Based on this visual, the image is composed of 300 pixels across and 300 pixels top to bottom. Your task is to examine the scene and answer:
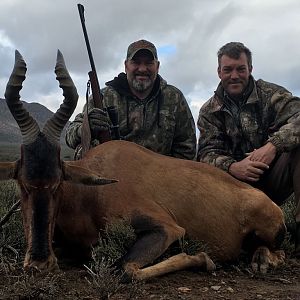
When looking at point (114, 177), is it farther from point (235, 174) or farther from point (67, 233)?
point (235, 174)

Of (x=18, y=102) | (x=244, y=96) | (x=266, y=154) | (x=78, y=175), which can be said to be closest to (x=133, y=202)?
(x=78, y=175)

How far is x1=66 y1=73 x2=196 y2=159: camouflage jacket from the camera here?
8688 mm

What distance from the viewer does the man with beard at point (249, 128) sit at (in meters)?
6.94

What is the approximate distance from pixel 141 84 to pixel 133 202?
362 centimetres

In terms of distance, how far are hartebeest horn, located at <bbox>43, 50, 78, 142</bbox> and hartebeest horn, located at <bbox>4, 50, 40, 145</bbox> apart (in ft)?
0.59

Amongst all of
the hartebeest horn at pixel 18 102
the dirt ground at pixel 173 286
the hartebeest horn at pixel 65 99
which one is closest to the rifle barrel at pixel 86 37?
the hartebeest horn at pixel 65 99

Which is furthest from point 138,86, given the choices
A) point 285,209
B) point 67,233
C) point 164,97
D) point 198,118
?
point 67,233

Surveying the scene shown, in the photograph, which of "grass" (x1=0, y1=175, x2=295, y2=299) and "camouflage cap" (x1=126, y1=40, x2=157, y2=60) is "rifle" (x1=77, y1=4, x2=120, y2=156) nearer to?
"camouflage cap" (x1=126, y1=40, x2=157, y2=60)

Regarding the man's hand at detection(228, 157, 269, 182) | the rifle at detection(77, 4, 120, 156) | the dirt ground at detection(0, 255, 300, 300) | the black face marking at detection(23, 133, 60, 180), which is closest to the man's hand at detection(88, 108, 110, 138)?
the rifle at detection(77, 4, 120, 156)

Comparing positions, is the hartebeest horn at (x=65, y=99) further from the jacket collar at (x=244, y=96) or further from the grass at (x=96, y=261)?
the jacket collar at (x=244, y=96)

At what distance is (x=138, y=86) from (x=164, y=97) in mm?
534

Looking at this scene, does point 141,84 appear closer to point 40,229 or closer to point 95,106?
point 95,106

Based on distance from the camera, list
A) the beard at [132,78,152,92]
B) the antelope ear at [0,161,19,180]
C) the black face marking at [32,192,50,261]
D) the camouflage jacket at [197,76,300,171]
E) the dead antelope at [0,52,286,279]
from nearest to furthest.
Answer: the black face marking at [32,192,50,261]
the dead antelope at [0,52,286,279]
the antelope ear at [0,161,19,180]
the camouflage jacket at [197,76,300,171]
the beard at [132,78,152,92]

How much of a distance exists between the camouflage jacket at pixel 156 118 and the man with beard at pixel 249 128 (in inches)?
30.6
